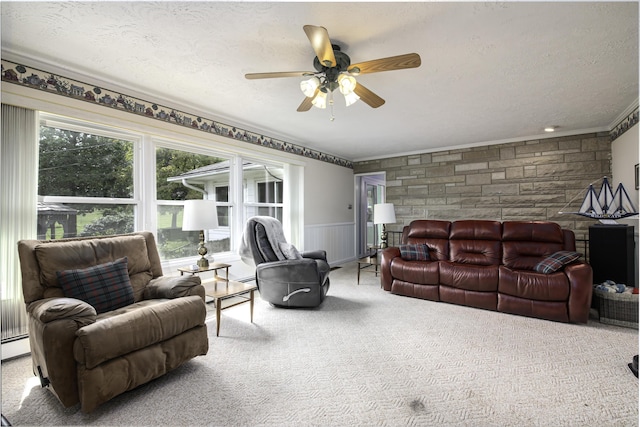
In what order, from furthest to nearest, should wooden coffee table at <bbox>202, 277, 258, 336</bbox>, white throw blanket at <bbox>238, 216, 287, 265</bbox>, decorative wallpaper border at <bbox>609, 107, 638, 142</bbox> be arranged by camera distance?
white throw blanket at <bbox>238, 216, 287, 265</bbox> → decorative wallpaper border at <bbox>609, 107, 638, 142</bbox> → wooden coffee table at <bbox>202, 277, 258, 336</bbox>

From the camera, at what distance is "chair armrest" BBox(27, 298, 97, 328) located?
1.61 metres

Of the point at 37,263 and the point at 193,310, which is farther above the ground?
the point at 37,263

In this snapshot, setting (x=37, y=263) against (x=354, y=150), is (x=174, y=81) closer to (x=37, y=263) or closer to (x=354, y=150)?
(x=37, y=263)

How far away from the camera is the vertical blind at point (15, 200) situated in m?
2.15

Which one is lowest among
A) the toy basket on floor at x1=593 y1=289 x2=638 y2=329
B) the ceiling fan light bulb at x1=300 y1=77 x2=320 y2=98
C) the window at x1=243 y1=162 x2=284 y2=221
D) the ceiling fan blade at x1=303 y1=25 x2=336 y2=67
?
the toy basket on floor at x1=593 y1=289 x2=638 y2=329

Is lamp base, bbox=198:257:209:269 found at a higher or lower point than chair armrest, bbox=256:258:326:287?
Result: higher

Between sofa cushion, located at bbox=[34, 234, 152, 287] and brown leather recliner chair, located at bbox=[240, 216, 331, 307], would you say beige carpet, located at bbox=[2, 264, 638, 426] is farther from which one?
sofa cushion, located at bbox=[34, 234, 152, 287]

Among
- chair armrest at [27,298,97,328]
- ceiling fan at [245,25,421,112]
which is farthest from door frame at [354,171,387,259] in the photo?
chair armrest at [27,298,97,328]

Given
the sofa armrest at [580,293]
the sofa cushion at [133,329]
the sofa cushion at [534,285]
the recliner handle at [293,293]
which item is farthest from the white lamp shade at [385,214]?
the sofa cushion at [133,329]

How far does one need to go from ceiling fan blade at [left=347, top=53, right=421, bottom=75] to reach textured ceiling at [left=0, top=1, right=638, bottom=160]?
247 millimetres

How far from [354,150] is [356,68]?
369 cm

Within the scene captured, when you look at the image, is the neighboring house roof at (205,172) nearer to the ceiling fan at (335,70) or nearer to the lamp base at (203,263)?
the lamp base at (203,263)

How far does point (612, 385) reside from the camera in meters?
1.87

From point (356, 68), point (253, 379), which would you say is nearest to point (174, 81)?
point (356, 68)
